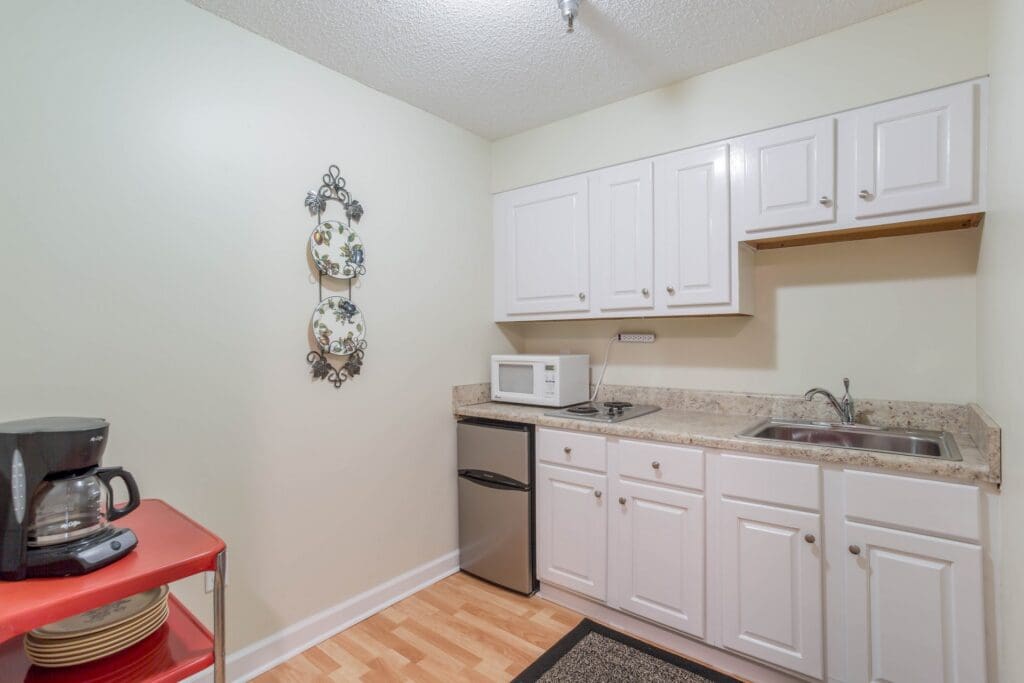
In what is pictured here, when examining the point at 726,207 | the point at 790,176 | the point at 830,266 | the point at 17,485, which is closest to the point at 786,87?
the point at 790,176

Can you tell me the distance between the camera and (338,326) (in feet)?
7.09

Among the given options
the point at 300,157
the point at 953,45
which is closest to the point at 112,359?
the point at 300,157

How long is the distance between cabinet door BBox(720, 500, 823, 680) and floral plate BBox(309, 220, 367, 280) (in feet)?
5.99

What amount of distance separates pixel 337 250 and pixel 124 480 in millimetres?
1230

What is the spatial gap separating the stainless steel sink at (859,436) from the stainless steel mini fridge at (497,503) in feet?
3.45

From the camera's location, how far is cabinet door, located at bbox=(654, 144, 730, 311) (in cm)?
217

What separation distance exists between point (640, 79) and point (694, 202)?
0.65m

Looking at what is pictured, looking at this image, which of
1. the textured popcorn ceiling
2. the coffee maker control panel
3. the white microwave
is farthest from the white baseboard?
the textured popcorn ceiling

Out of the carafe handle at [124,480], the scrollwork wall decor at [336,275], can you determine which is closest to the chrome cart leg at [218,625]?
the carafe handle at [124,480]

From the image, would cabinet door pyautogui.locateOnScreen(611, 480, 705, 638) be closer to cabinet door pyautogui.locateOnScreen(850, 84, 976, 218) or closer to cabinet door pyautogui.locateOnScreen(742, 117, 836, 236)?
cabinet door pyautogui.locateOnScreen(742, 117, 836, 236)

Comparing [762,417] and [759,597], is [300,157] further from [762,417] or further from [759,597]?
[759,597]

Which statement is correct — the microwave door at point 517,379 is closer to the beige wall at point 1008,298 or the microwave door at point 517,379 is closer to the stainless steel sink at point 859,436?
the stainless steel sink at point 859,436

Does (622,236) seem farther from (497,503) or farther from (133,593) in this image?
(133,593)

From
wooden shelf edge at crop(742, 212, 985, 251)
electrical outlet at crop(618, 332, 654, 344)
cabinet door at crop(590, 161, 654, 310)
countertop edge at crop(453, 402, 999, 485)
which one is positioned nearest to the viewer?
countertop edge at crop(453, 402, 999, 485)
